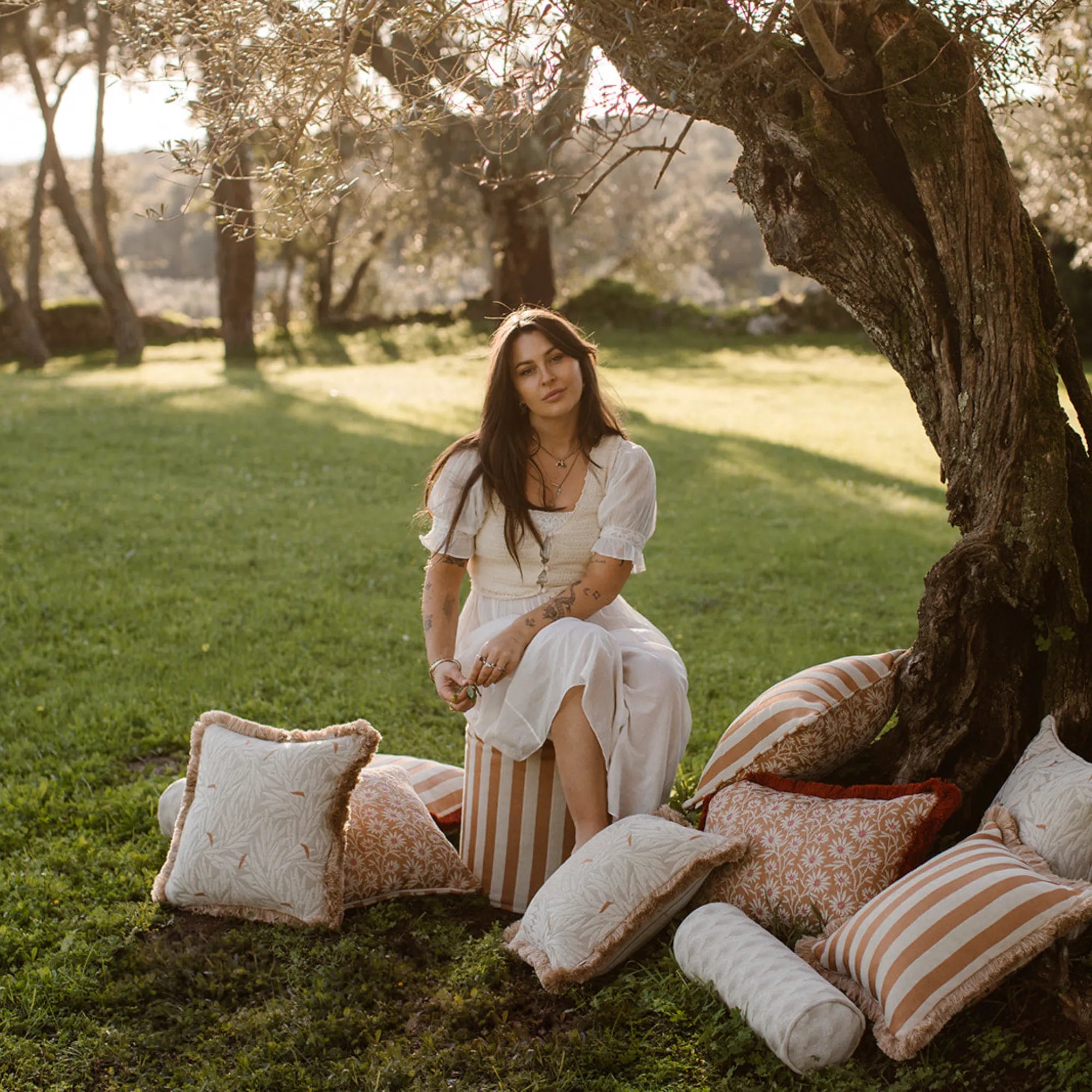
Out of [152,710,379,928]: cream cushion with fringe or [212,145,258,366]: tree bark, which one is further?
[212,145,258,366]: tree bark

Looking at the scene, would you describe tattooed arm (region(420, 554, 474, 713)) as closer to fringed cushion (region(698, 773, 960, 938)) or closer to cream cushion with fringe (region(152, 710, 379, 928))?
cream cushion with fringe (region(152, 710, 379, 928))

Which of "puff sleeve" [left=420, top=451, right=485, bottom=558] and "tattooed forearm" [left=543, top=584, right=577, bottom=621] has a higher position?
"puff sleeve" [left=420, top=451, right=485, bottom=558]

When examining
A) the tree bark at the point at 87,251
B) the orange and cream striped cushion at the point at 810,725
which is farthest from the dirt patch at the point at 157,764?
the tree bark at the point at 87,251

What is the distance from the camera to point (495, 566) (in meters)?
4.47

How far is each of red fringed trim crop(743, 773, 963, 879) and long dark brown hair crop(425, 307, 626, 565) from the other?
4.10ft

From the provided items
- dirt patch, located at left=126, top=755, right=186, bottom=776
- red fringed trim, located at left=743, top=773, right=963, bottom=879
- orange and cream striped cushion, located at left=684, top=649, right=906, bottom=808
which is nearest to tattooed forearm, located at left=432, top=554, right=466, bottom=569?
orange and cream striped cushion, located at left=684, top=649, right=906, bottom=808

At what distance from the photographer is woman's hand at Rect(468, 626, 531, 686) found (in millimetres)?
4035

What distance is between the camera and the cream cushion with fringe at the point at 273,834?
13.1 feet

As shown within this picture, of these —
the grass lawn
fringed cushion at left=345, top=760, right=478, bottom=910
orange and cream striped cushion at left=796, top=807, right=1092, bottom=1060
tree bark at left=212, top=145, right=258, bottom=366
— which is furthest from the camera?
tree bark at left=212, top=145, right=258, bottom=366

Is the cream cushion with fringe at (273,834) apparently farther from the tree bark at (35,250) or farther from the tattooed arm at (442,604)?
the tree bark at (35,250)

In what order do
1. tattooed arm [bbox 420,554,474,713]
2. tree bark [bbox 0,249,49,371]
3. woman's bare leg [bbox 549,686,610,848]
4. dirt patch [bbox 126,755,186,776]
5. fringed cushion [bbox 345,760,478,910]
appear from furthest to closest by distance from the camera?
tree bark [bbox 0,249,49,371]
dirt patch [bbox 126,755,186,776]
tattooed arm [bbox 420,554,474,713]
fringed cushion [bbox 345,760,478,910]
woman's bare leg [bbox 549,686,610,848]

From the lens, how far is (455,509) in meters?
4.45

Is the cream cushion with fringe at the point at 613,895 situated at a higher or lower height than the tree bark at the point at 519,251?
lower

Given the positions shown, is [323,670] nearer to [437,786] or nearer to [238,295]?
[437,786]
